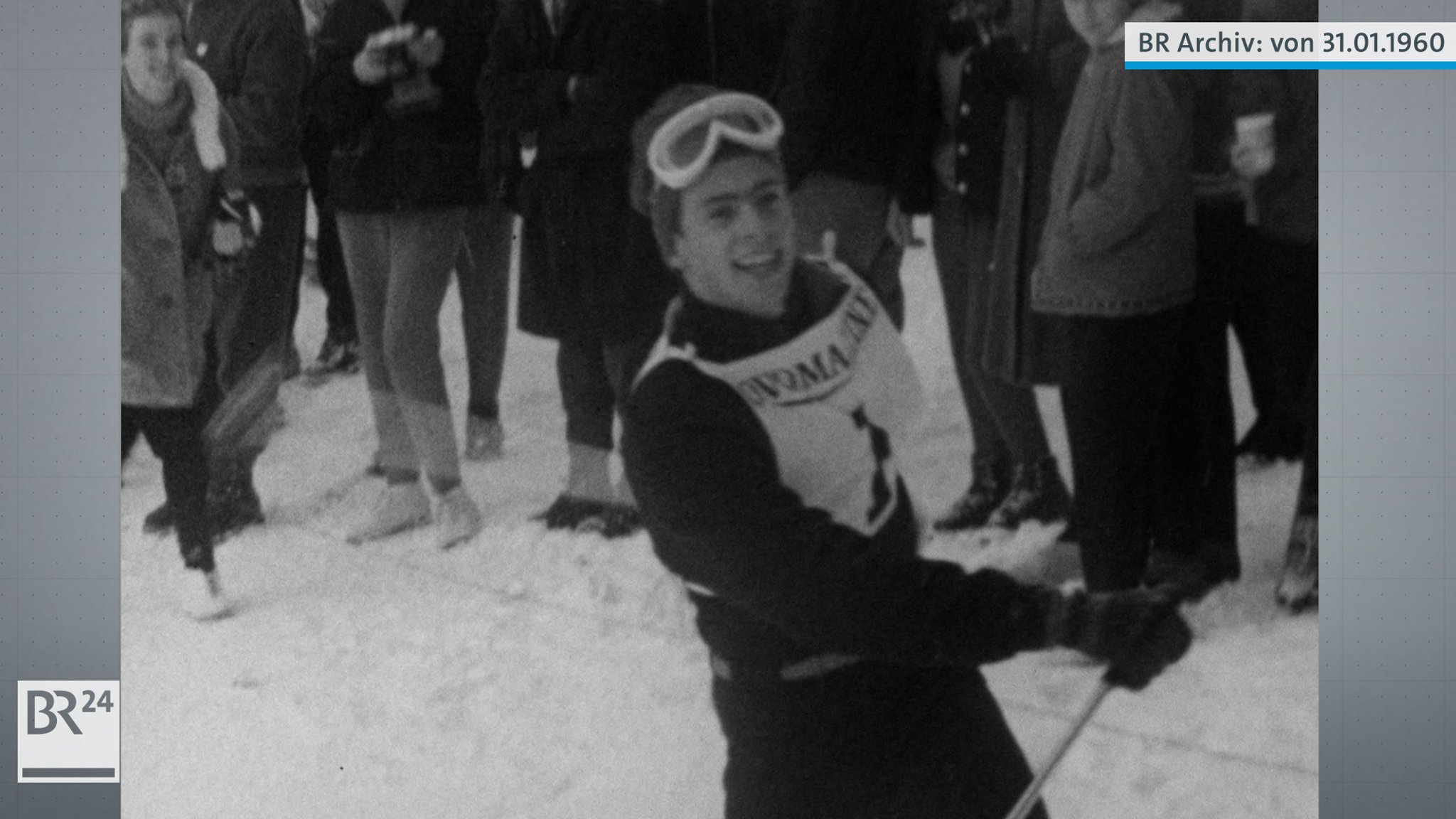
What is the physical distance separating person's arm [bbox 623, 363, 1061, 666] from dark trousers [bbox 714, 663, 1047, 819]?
0.10m

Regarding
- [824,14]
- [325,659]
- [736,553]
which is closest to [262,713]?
[325,659]

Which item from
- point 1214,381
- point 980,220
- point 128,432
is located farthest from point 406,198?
point 1214,381

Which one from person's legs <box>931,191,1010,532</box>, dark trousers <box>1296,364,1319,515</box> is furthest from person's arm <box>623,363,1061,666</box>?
dark trousers <box>1296,364,1319,515</box>

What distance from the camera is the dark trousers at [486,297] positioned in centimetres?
235

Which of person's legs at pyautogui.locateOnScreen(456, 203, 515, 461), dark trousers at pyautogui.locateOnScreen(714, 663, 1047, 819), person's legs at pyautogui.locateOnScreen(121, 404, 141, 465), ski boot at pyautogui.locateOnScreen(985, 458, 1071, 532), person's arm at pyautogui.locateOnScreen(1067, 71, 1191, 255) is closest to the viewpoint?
dark trousers at pyautogui.locateOnScreen(714, 663, 1047, 819)

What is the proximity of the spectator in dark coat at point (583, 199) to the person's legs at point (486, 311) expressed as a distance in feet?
0.10

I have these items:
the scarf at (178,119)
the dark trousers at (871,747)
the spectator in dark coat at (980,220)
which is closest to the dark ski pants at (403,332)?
the scarf at (178,119)

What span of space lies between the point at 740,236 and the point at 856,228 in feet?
0.63

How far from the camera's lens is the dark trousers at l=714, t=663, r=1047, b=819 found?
2037 mm

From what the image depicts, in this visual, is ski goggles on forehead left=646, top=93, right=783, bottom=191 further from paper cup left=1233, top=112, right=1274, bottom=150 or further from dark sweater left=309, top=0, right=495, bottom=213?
paper cup left=1233, top=112, right=1274, bottom=150

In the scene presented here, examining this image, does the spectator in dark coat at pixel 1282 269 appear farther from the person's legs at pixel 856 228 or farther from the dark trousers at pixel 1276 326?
the person's legs at pixel 856 228

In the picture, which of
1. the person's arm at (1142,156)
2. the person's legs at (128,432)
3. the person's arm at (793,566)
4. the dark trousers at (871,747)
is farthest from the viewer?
the person's legs at (128,432)

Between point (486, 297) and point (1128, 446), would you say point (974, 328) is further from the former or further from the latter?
point (486, 297)

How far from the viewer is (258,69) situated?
2.38 meters
